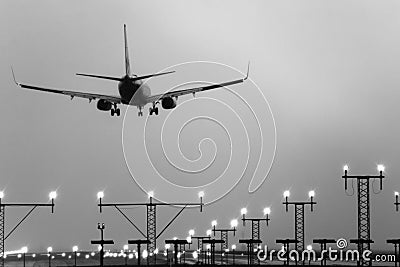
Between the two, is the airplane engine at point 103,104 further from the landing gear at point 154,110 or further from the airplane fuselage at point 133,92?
the landing gear at point 154,110

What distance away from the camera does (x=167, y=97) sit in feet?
342

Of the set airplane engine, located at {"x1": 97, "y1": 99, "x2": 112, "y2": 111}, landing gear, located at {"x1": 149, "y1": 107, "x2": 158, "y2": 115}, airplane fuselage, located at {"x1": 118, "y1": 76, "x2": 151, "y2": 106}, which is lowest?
landing gear, located at {"x1": 149, "y1": 107, "x2": 158, "y2": 115}

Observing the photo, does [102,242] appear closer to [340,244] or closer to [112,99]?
[340,244]

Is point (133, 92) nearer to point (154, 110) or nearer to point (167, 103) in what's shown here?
point (154, 110)

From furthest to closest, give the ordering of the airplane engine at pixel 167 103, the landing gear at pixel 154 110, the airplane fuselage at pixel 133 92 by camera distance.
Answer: the airplane fuselage at pixel 133 92 < the airplane engine at pixel 167 103 < the landing gear at pixel 154 110

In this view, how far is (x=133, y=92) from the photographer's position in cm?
10456

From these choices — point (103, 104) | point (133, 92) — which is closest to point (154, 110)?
point (133, 92)

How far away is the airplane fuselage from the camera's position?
104188 millimetres

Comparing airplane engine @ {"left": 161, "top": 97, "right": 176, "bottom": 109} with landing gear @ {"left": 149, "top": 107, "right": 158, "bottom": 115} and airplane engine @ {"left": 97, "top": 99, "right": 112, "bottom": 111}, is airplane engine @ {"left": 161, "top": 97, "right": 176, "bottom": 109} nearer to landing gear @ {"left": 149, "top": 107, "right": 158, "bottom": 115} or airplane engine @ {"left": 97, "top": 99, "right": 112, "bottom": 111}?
landing gear @ {"left": 149, "top": 107, "right": 158, "bottom": 115}

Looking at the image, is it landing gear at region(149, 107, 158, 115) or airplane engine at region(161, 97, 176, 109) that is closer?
landing gear at region(149, 107, 158, 115)

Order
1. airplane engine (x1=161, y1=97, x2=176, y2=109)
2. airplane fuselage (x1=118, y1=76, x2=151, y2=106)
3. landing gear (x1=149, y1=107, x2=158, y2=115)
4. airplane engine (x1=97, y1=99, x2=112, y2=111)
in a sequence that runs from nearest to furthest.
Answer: landing gear (x1=149, y1=107, x2=158, y2=115) < airplane engine (x1=161, y1=97, x2=176, y2=109) < airplane fuselage (x1=118, y1=76, x2=151, y2=106) < airplane engine (x1=97, y1=99, x2=112, y2=111)

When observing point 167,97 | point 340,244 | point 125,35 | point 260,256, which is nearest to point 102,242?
point 260,256

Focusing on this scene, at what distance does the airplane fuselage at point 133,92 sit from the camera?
104188 millimetres

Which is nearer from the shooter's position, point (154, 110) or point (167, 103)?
point (154, 110)
